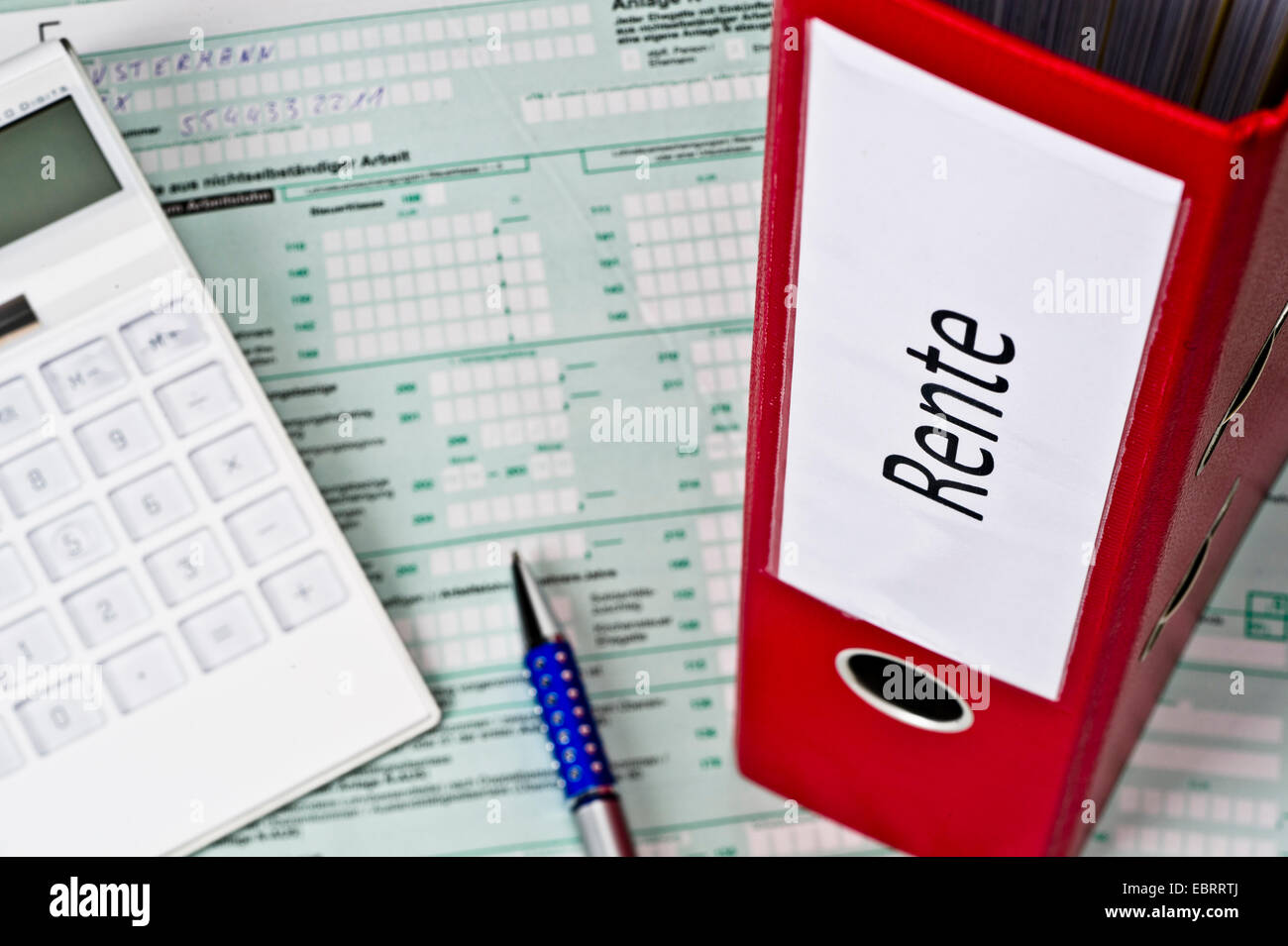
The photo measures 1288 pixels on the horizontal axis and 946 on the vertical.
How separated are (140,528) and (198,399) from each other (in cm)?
5

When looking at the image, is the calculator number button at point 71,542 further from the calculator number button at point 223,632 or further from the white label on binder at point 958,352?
the white label on binder at point 958,352

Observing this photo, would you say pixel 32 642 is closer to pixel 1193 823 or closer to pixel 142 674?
pixel 142 674

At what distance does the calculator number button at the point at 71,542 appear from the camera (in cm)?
42

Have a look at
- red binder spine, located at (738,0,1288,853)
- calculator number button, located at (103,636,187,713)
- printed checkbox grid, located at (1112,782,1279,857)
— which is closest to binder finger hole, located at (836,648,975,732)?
red binder spine, located at (738,0,1288,853)

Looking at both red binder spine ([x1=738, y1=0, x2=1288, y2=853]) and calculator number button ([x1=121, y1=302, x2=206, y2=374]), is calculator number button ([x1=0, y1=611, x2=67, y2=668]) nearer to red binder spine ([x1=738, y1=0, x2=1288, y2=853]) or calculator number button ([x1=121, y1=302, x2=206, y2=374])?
calculator number button ([x1=121, y1=302, x2=206, y2=374])

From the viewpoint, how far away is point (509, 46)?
489 mm

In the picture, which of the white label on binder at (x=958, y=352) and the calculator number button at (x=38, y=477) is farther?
the calculator number button at (x=38, y=477)

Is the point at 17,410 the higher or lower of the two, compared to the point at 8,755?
higher

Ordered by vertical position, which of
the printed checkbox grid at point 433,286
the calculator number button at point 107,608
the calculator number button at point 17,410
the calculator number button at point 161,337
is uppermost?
the printed checkbox grid at point 433,286

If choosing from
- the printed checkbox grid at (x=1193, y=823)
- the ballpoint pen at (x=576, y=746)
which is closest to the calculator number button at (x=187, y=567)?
the ballpoint pen at (x=576, y=746)

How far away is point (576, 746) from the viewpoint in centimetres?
41

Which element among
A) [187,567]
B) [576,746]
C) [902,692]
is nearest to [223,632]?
[187,567]
